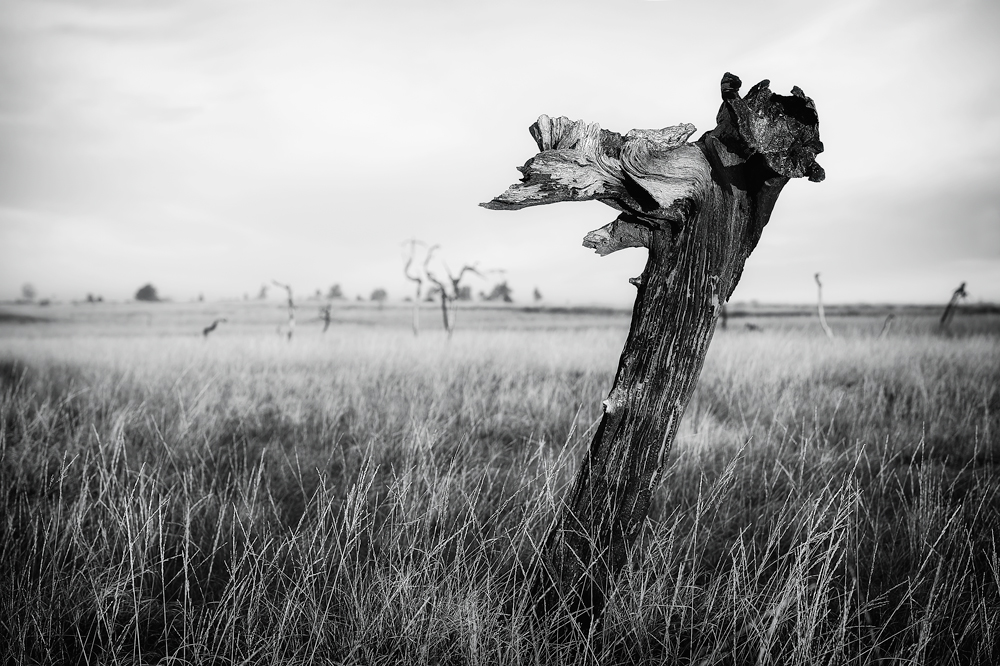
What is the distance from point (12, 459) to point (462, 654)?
4239 mm

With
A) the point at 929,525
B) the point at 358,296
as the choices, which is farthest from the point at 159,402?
the point at 358,296

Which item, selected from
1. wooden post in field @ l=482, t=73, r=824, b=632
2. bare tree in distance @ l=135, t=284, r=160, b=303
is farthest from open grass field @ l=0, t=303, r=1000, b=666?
bare tree in distance @ l=135, t=284, r=160, b=303

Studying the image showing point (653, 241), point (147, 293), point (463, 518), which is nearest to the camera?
point (653, 241)

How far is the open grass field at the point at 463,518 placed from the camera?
2064mm

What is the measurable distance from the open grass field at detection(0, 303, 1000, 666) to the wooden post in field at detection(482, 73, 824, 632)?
19 cm

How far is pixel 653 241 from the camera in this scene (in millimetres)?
2045

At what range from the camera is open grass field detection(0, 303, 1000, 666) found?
206cm

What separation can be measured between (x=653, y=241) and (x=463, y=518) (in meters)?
1.90

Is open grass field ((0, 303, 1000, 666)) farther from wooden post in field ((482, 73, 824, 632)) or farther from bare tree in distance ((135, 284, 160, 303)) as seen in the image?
bare tree in distance ((135, 284, 160, 303))

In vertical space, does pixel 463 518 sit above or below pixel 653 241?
below

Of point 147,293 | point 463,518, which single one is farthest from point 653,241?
point 147,293

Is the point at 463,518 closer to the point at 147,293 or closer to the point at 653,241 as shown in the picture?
the point at 653,241

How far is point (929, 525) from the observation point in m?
2.92

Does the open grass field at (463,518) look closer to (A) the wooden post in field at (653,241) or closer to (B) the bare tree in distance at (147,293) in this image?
(A) the wooden post in field at (653,241)
